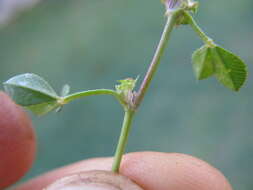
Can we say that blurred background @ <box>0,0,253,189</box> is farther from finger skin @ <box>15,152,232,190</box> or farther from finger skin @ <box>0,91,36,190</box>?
finger skin @ <box>15,152,232,190</box>

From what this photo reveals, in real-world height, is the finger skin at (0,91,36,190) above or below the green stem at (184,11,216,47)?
below

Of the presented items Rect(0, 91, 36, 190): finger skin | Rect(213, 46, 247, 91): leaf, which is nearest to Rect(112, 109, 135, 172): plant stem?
Rect(213, 46, 247, 91): leaf

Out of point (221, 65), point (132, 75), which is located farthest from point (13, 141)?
point (132, 75)

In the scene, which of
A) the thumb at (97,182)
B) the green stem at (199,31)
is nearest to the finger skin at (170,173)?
the thumb at (97,182)

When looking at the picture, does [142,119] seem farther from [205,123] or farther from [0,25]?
Result: [0,25]

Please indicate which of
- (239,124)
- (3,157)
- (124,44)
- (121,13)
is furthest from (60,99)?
(121,13)

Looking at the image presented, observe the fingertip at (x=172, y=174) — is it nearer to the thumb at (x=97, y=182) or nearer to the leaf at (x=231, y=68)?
the thumb at (x=97, y=182)
